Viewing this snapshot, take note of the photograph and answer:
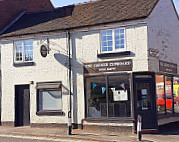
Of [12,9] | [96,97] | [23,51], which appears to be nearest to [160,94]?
[96,97]

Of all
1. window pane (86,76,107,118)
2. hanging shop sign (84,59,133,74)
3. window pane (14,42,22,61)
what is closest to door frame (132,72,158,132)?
hanging shop sign (84,59,133,74)

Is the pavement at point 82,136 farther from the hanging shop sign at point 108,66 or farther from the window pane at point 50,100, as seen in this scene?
the hanging shop sign at point 108,66

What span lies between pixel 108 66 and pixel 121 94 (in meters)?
1.54

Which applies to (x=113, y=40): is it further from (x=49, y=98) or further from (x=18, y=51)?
(x=18, y=51)

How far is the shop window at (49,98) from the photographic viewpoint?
1688 centimetres

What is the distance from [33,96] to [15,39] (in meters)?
3.55

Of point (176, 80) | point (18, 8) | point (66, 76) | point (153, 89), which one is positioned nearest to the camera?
point (153, 89)

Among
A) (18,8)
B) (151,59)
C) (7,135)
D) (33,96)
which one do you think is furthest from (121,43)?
(18,8)

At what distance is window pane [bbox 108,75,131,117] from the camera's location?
15.1 metres

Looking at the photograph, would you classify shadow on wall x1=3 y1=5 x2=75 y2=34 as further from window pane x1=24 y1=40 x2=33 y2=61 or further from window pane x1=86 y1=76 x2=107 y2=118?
window pane x1=86 y1=76 x2=107 y2=118

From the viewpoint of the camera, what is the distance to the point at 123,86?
50.0 ft

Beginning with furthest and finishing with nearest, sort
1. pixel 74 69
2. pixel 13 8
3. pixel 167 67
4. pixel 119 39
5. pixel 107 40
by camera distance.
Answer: pixel 13 8 → pixel 167 67 → pixel 74 69 → pixel 107 40 → pixel 119 39

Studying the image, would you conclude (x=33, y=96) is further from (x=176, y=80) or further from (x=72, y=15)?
(x=176, y=80)

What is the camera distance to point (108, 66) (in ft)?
50.9
